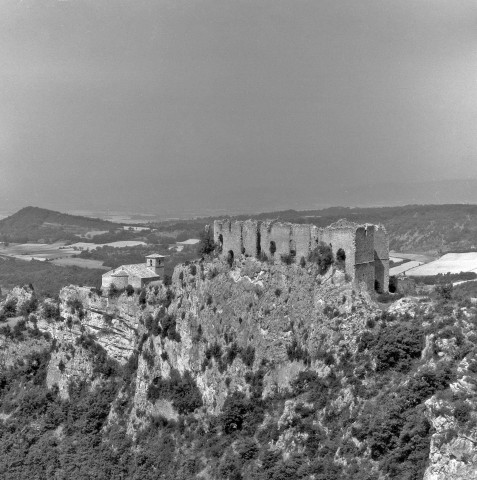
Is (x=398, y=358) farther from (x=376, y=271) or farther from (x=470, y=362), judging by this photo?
(x=376, y=271)

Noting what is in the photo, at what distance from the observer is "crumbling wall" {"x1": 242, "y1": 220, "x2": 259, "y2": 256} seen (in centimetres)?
4469

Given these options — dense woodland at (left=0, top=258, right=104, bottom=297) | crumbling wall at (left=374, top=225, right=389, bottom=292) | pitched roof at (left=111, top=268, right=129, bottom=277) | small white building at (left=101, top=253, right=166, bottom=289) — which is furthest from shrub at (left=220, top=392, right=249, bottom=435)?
dense woodland at (left=0, top=258, right=104, bottom=297)

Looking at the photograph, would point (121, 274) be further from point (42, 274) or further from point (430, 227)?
point (430, 227)

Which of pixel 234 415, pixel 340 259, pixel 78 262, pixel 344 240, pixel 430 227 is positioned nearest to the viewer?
pixel 344 240

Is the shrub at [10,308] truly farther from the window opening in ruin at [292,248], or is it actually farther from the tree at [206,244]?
the window opening in ruin at [292,248]

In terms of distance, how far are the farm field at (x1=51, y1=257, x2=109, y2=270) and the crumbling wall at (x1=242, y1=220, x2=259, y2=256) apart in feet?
270

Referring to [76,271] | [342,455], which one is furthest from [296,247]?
[76,271]

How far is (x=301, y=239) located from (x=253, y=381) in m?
8.04

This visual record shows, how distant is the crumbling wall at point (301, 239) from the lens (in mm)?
41500

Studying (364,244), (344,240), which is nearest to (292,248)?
(344,240)

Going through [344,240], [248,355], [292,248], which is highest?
[344,240]

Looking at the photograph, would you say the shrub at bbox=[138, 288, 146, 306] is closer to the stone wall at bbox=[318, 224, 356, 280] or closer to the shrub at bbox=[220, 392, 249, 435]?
the shrub at bbox=[220, 392, 249, 435]

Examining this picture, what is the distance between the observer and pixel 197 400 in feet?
144

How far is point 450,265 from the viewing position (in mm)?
92188
